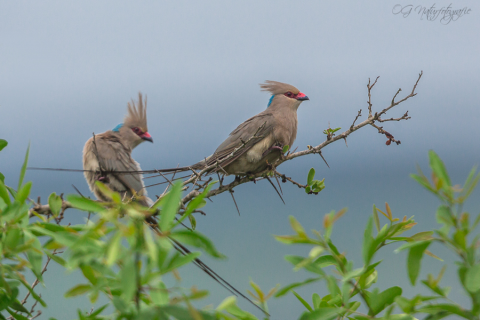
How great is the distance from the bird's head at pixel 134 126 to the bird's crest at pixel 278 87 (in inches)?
66.2

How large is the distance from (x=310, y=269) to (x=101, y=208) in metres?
0.56

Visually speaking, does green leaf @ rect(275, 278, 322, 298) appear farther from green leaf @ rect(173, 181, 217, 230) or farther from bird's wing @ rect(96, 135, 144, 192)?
bird's wing @ rect(96, 135, 144, 192)

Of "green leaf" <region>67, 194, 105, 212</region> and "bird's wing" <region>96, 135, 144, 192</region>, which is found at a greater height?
"bird's wing" <region>96, 135, 144, 192</region>

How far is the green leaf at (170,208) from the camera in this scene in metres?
0.90

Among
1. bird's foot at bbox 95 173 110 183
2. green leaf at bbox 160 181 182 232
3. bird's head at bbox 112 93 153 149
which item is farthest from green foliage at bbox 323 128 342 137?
bird's head at bbox 112 93 153 149

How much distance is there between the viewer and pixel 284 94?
4.52 m

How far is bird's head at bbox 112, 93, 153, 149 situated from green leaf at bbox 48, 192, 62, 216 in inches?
157

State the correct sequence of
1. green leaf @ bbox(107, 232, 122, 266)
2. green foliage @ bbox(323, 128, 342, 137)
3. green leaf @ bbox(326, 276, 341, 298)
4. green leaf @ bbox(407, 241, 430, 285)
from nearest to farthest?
green leaf @ bbox(107, 232, 122, 266) < green leaf @ bbox(407, 241, 430, 285) < green leaf @ bbox(326, 276, 341, 298) < green foliage @ bbox(323, 128, 342, 137)

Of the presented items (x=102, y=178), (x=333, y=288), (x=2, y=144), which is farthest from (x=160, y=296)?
(x=102, y=178)

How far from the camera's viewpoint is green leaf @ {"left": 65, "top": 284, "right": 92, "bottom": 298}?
36.1 inches

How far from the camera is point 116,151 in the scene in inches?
193

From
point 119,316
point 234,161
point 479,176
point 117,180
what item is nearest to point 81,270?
point 119,316

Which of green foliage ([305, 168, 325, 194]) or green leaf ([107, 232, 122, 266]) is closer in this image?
green leaf ([107, 232, 122, 266])

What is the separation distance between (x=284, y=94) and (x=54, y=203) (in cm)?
334
